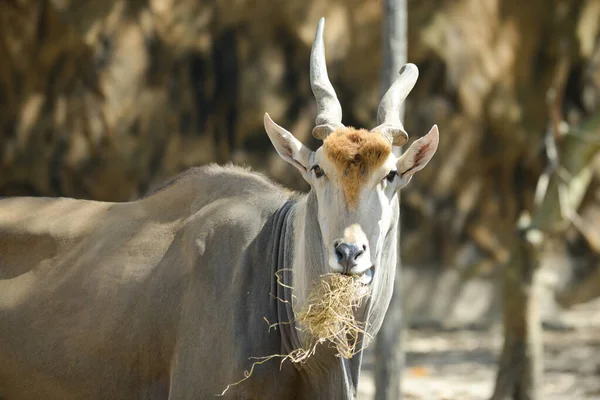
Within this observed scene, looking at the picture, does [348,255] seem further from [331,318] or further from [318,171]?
[318,171]

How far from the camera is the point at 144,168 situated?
1141 cm

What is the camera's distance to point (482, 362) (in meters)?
9.99

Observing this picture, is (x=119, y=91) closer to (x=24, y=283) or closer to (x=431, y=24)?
(x=431, y=24)

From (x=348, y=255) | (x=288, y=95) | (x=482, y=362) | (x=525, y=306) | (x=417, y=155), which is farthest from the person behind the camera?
(x=288, y=95)

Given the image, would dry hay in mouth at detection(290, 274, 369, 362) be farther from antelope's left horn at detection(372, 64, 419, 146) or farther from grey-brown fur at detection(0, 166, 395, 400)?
antelope's left horn at detection(372, 64, 419, 146)

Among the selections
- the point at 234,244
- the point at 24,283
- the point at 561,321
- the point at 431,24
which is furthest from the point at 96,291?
the point at 561,321

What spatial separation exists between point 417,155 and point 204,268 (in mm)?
1277

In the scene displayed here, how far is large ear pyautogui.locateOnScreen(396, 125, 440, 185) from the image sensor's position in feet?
14.8

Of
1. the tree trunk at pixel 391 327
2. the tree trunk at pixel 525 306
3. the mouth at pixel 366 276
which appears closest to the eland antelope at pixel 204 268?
the mouth at pixel 366 276

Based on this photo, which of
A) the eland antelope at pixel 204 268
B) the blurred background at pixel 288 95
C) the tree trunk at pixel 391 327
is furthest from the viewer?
the blurred background at pixel 288 95

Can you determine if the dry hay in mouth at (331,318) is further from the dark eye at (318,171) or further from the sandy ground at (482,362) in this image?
the sandy ground at (482,362)

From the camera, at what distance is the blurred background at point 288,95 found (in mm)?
11266

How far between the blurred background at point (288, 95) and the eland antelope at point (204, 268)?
599cm

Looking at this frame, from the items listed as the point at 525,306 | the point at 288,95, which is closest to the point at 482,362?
the point at 525,306
